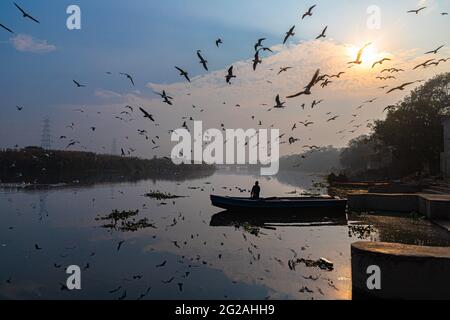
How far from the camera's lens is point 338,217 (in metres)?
30.2

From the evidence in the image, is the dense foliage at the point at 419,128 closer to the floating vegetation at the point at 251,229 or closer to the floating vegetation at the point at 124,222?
the floating vegetation at the point at 251,229

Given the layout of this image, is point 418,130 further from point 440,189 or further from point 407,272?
point 407,272

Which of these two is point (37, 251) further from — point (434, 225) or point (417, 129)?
point (417, 129)

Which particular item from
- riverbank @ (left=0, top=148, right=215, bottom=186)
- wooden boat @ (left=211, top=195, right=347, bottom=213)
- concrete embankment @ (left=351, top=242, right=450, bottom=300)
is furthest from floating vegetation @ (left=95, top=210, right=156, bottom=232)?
riverbank @ (left=0, top=148, right=215, bottom=186)

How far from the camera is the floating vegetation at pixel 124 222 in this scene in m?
24.2

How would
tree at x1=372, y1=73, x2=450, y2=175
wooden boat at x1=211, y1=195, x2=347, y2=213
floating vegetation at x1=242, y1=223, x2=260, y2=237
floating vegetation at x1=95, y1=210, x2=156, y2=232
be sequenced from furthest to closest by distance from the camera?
1. tree at x1=372, y1=73, x2=450, y2=175
2. wooden boat at x1=211, y1=195, x2=347, y2=213
3. floating vegetation at x1=95, y1=210, x2=156, y2=232
4. floating vegetation at x1=242, y1=223, x2=260, y2=237

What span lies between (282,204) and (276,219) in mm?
1499

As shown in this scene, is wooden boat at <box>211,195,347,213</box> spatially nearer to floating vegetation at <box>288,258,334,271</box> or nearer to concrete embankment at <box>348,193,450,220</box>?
concrete embankment at <box>348,193,450,220</box>

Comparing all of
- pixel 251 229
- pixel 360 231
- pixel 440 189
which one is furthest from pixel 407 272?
pixel 440 189

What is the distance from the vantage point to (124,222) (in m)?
26.6

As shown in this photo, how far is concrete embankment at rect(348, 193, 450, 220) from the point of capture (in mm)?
23625

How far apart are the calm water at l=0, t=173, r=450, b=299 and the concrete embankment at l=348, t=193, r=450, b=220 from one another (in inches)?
58.2

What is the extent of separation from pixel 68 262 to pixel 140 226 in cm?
872

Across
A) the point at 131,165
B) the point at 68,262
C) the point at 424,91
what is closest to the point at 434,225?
the point at 68,262
